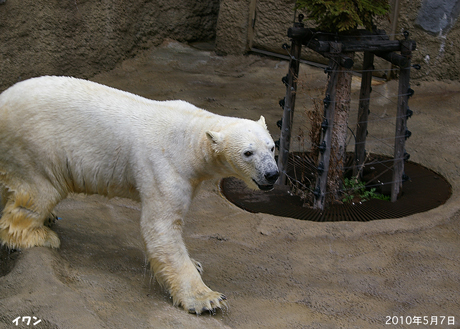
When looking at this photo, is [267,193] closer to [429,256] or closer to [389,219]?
[389,219]

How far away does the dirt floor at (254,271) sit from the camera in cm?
323

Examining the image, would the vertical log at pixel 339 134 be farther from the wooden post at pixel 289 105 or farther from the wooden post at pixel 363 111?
the wooden post at pixel 289 105

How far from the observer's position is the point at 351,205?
17.6ft

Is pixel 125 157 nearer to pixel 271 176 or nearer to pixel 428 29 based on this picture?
pixel 271 176

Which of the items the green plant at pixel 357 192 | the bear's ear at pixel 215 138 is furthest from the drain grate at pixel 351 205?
the bear's ear at pixel 215 138

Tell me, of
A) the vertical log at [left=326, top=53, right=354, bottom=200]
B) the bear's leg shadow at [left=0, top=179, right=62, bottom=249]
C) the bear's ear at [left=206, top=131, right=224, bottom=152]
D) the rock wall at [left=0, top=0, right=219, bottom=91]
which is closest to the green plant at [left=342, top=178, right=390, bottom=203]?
the vertical log at [left=326, top=53, right=354, bottom=200]

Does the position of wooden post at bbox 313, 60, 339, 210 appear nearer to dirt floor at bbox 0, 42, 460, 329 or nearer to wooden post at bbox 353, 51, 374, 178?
dirt floor at bbox 0, 42, 460, 329

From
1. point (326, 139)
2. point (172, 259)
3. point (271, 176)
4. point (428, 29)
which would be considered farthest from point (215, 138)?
point (428, 29)

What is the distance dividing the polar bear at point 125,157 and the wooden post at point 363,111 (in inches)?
99.0

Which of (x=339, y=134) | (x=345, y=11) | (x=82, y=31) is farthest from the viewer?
(x=82, y=31)

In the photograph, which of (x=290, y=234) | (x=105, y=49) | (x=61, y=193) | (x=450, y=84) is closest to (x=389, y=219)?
(x=290, y=234)

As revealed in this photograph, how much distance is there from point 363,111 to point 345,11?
1365 millimetres

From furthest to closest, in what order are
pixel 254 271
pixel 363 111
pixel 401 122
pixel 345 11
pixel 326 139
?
1. pixel 363 111
2. pixel 401 122
3. pixel 326 139
4. pixel 345 11
5. pixel 254 271

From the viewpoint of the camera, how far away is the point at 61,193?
3.76 m
